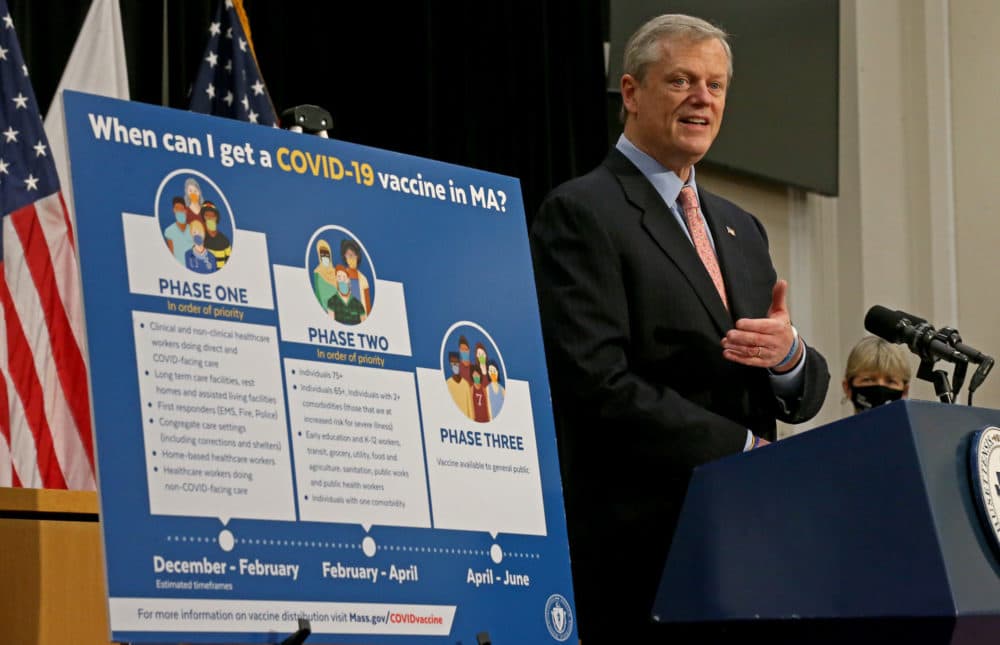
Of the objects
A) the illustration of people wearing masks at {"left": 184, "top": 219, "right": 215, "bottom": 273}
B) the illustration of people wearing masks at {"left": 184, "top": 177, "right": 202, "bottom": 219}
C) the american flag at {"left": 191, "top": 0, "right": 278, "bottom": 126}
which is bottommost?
the illustration of people wearing masks at {"left": 184, "top": 219, "right": 215, "bottom": 273}

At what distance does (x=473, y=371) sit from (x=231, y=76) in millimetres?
2558

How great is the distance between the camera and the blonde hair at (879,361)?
469cm

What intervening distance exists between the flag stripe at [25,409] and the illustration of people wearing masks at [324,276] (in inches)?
77.8

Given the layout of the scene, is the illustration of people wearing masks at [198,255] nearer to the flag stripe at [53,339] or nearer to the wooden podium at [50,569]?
the wooden podium at [50,569]

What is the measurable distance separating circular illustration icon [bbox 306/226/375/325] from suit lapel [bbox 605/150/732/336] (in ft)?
2.66

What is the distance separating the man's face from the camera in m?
3.07

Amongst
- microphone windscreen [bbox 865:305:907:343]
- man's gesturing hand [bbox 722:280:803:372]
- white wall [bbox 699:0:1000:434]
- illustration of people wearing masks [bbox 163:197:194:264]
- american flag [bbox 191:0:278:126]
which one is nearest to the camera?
illustration of people wearing masks [bbox 163:197:194:264]

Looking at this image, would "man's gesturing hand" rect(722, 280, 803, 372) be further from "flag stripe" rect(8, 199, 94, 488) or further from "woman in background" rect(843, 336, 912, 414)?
"flag stripe" rect(8, 199, 94, 488)

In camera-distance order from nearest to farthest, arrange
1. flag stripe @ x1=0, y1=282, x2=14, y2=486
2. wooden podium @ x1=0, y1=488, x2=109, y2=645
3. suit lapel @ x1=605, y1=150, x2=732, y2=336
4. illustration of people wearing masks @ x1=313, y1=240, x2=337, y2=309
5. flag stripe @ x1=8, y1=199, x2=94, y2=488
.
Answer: illustration of people wearing masks @ x1=313, y1=240, x2=337, y2=309, wooden podium @ x1=0, y1=488, x2=109, y2=645, suit lapel @ x1=605, y1=150, x2=732, y2=336, flag stripe @ x1=0, y1=282, x2=14, y2=486, flag stripe @ x1=8, y1=199, x2=94, y2=488

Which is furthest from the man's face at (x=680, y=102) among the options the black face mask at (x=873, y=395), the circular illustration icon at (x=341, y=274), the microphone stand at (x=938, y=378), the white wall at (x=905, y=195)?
the white wall at (x=905, y=195)

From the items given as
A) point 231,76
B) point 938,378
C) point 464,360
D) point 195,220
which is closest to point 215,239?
point 195,220

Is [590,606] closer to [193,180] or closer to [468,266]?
[468,266]

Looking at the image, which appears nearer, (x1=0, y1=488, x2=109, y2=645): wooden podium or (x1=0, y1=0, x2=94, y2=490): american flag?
(x1=0, y1=488, x2=109, y2=645): wooden podium

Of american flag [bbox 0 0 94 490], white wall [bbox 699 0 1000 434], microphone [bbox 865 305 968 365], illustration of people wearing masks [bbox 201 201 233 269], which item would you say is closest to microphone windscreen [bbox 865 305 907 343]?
microphone [bbox 865 305 968 365]
